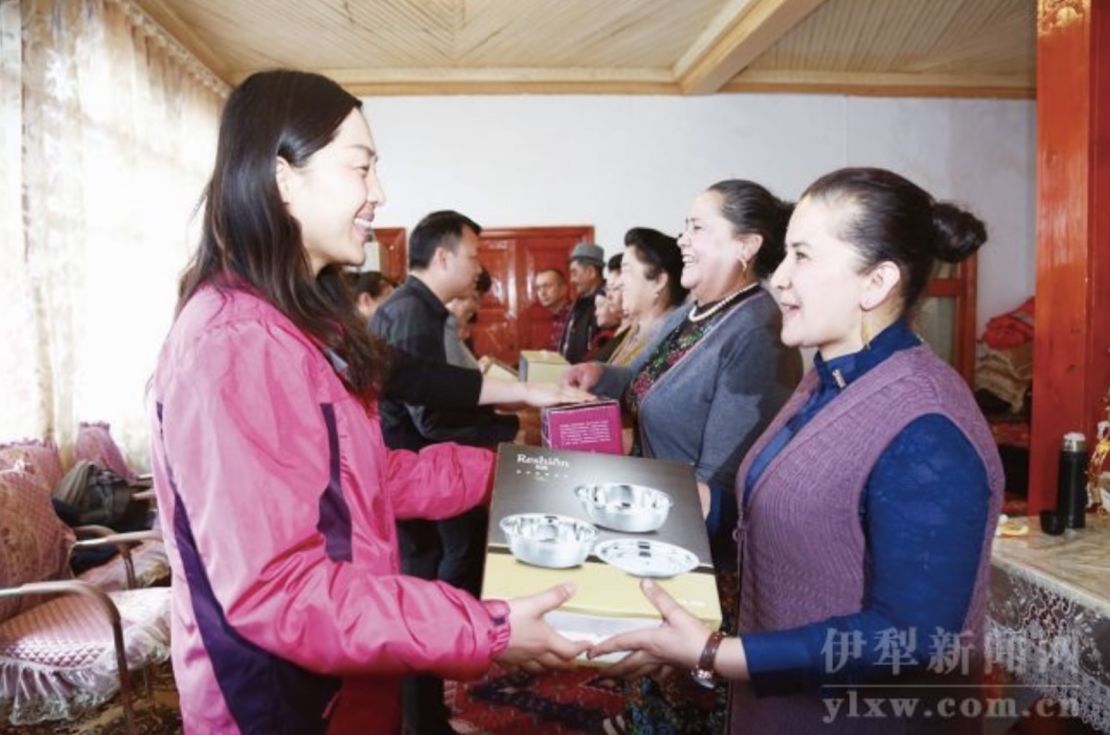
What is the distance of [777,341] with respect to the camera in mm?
1779

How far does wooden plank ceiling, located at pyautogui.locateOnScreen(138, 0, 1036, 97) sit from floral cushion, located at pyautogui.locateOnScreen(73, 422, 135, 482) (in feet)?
7.49

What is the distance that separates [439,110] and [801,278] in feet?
16.6

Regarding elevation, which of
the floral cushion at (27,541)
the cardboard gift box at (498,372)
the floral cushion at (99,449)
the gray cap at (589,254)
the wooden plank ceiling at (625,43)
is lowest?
the floral cushion at (27,541)

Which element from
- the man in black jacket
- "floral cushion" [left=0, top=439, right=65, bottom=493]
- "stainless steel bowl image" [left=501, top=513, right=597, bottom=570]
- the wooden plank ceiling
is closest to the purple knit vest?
"stainless steel bowl image" [left=501, top=513, right=597, bottom=570]

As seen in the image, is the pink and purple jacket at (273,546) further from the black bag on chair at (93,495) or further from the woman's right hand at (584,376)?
the black bag on chair at (93,495)

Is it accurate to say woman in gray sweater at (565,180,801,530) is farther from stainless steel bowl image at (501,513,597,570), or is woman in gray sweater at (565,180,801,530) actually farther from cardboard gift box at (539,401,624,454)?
stainless steel bowl image at (501,513,597,570)

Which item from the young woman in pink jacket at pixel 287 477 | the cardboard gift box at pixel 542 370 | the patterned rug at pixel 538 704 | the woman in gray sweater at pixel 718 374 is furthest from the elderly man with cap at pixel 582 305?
the young woman in pink jacket at pixel 287 477

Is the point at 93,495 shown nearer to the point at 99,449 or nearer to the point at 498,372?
the point at 99,449

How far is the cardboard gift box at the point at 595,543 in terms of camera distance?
0.91 m

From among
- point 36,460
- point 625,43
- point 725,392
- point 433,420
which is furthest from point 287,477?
point 625,43

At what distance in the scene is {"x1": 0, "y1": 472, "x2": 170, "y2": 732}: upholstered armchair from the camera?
85.2 inches

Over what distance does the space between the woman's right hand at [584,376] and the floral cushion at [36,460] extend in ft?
6.30

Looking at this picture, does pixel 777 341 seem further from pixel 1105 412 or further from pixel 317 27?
pixel 317 27

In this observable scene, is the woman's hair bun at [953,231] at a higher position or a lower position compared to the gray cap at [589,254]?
lower
